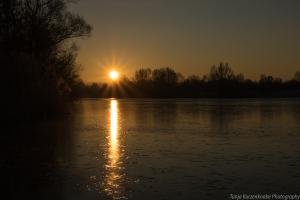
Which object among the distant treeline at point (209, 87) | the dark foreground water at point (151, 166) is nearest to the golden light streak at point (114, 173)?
the dark foreground water at point (151, 166)

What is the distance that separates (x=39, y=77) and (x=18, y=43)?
5511 millimetres

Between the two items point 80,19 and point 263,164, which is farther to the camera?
point 80,19

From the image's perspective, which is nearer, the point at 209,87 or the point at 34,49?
the point at 34,49

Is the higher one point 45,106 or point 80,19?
point 80,19

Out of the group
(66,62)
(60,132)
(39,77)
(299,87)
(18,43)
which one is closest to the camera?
(60,132)

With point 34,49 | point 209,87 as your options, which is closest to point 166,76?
point 209,87

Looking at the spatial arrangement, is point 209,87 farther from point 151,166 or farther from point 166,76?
point 151,166

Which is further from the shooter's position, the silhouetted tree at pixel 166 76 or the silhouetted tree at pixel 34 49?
the silhouetted tree at pixel 166 76

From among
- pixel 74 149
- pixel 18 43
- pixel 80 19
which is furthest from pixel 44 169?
pixel 80 19

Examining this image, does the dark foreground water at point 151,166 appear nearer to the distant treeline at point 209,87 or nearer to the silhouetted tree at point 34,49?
the silhouetted tree at point 34,49

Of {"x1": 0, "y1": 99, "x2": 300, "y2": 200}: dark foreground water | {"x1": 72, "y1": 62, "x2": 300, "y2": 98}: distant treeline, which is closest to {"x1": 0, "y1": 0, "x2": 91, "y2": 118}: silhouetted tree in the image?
{"x1": 0, "y1": 99, "x2": 300, "y2": 200}: dark foreground water

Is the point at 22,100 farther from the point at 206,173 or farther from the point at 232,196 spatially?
the point at 232,196

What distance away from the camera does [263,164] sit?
13453mm

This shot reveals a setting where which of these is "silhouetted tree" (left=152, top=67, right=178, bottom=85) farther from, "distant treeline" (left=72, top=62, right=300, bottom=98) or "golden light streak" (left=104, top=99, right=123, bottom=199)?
"golden light streak" (left=104, top=99, right=123, bottom=199)
